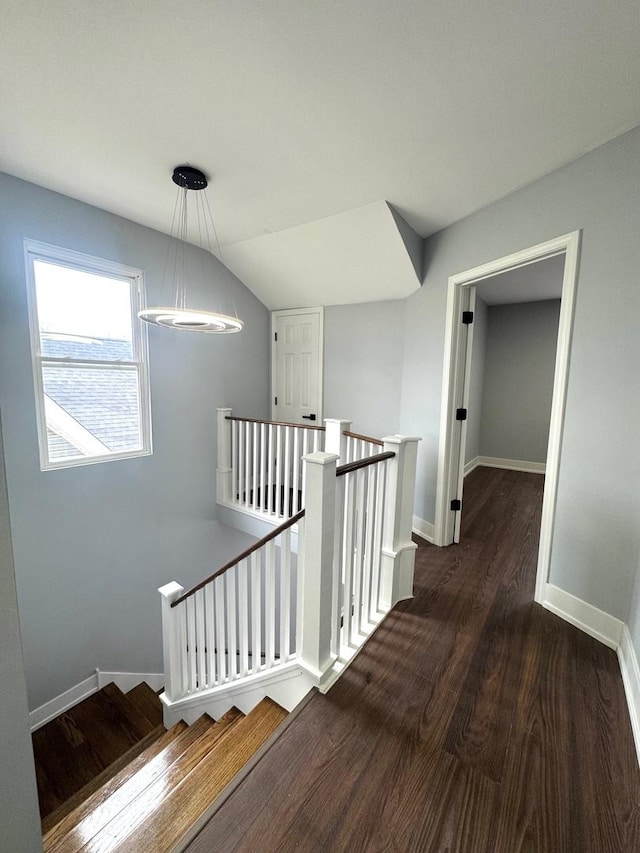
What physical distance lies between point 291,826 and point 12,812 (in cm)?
80

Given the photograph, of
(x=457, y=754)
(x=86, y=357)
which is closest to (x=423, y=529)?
(x=457, y=754)

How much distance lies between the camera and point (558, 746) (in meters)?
1.27

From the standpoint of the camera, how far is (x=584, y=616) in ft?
6.08

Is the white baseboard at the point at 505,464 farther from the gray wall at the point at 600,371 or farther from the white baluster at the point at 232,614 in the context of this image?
the white baluster at the point at 232,614

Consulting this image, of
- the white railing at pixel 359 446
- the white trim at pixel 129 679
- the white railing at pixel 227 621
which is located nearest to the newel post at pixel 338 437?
the white railing at pixel 359 446

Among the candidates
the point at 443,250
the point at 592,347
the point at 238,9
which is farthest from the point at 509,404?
the point at 238,9

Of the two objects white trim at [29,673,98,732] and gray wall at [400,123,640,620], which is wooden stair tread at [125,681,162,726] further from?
gray wall at [400,123,640,620]

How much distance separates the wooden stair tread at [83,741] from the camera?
Answer: 224cm

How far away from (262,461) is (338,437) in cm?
95

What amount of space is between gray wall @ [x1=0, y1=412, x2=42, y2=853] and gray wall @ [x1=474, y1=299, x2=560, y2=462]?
540cm

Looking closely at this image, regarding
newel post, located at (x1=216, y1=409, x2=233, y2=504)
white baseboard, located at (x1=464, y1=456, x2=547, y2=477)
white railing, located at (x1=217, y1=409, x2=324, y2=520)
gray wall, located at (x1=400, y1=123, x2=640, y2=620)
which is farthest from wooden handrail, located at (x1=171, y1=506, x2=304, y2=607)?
white baseboard, located at (x1=464, y1=456, x2=547, y2=477)

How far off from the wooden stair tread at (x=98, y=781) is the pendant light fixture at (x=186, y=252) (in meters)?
2.53

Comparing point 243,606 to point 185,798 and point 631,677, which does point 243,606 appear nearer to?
point 185,798

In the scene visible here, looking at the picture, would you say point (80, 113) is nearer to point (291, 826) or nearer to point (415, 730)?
point (291, 826)
